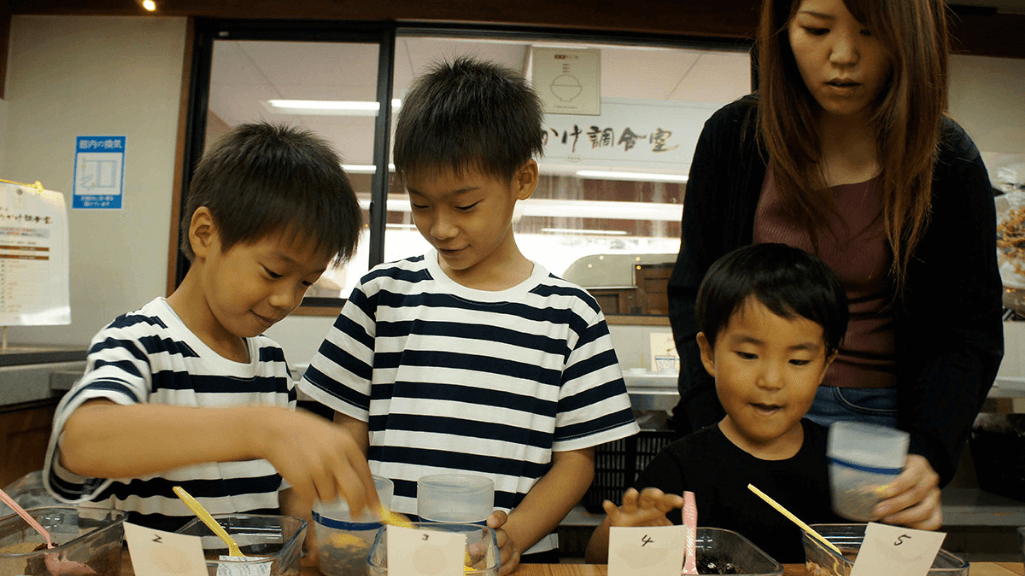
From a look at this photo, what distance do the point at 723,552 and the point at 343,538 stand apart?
404 millimetres

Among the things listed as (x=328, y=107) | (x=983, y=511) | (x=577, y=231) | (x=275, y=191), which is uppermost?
(x=328, y=107)

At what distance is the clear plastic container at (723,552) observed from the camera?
64cm

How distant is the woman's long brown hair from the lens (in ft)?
2.89

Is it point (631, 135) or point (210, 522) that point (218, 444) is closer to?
point (210, 522)

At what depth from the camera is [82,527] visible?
61 centimetres

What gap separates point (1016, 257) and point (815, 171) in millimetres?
2625

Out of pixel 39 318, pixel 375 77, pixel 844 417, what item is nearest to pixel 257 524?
pixel 844 417

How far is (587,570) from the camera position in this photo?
0.72 meters

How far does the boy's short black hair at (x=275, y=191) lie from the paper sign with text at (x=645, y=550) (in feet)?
1.96

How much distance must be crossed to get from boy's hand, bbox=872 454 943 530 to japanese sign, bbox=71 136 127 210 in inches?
126

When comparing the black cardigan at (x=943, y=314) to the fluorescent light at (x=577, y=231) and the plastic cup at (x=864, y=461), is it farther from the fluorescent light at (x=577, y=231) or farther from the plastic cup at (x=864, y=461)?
the fluorescent light at (x=577, y=231)

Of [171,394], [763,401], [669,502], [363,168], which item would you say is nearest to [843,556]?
[669,502]

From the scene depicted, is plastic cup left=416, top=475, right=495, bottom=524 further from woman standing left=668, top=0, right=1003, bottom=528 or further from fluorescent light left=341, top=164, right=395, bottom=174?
fluorescent light left=341, top=164, right=395, bottom=174

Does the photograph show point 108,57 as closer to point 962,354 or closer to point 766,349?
point 766,349
